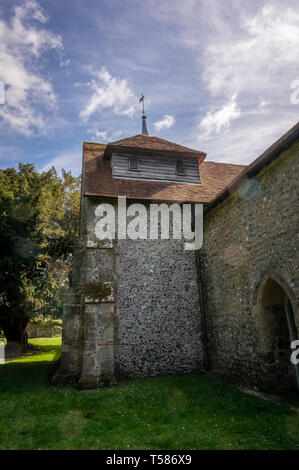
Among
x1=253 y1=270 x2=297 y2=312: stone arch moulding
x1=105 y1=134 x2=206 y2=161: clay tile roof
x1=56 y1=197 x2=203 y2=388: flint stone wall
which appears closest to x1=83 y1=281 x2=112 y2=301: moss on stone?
x1=56 y1=197 x2=203 y2=388: flint stone wall

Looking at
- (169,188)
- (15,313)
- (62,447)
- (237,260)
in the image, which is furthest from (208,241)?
(15,313)

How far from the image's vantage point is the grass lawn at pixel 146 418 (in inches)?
187

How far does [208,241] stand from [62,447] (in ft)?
24.2

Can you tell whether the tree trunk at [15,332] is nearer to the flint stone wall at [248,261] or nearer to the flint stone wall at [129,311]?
the flint stone wall at [129,311]

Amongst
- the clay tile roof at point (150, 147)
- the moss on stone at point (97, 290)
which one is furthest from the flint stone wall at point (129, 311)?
the clay tile roof at point (150, 147)

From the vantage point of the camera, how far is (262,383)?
7082 millimetres

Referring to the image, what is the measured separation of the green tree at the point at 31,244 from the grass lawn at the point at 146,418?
22.2 feet

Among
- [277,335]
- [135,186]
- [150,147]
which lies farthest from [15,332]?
[277,335]

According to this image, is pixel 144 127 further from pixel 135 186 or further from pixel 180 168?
pixel 135 186

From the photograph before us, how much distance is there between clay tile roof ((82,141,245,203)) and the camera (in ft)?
34.7

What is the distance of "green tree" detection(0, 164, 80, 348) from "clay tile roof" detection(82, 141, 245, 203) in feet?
14.1

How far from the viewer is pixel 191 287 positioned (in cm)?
1043

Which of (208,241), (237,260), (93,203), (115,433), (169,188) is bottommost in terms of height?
(115,433)

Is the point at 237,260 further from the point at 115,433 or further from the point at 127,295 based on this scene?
the point at 115,433
